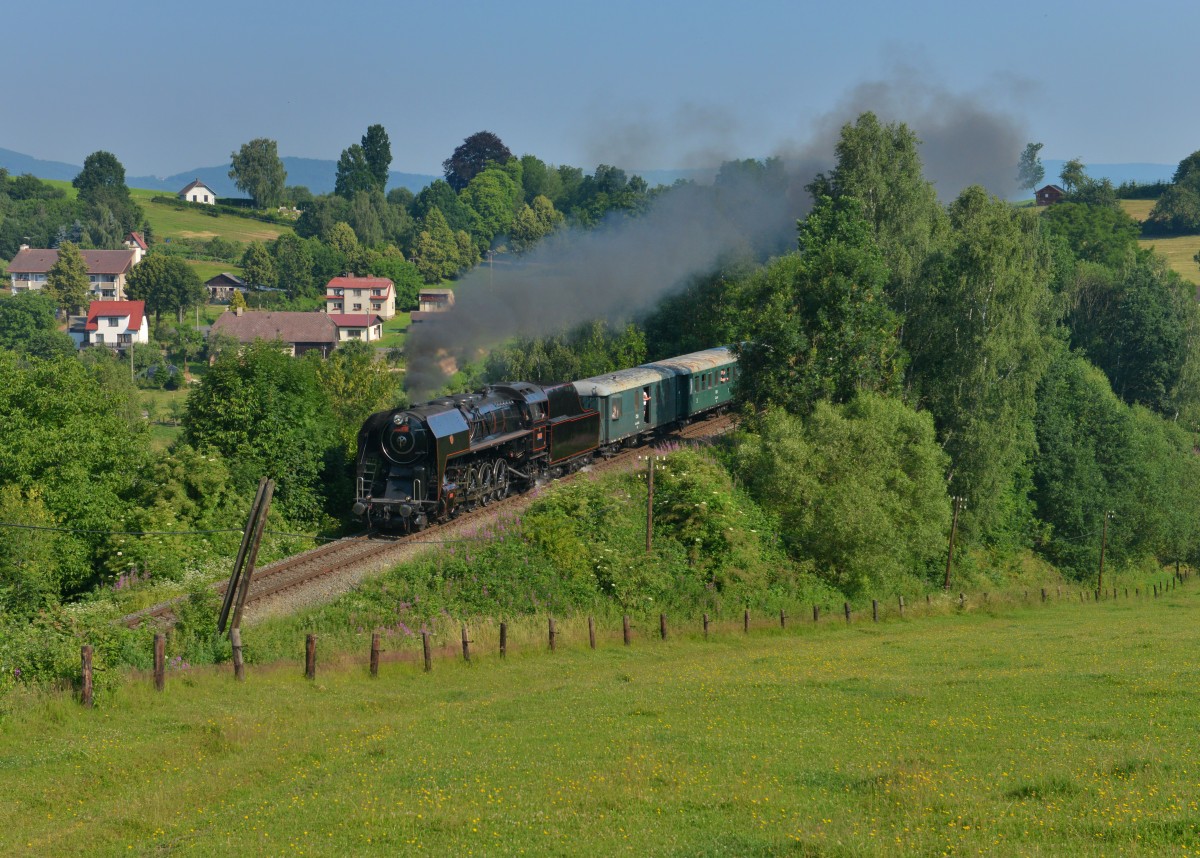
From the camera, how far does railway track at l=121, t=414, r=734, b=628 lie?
29828mm

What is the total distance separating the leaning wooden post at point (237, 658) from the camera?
2494cm

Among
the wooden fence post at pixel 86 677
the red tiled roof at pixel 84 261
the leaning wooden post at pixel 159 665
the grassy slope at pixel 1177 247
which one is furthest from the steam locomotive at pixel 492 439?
the red tiled roof at pixel 84 261

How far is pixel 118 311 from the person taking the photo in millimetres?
136750

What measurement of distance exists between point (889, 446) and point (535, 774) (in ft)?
109

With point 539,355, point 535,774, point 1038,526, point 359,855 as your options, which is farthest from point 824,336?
point 359,855

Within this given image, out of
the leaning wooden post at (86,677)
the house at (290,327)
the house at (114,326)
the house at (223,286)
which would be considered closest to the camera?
the leaning wooden post at (86,677)

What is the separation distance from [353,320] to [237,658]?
114418mm

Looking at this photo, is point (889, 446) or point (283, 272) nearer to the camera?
point (889, 446)

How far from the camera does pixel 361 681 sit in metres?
26.0

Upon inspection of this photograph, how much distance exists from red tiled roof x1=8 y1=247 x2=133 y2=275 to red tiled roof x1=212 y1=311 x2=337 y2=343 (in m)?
38.5

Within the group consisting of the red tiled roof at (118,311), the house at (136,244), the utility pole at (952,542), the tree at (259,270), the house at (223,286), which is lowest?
the utility pole at (952,542)

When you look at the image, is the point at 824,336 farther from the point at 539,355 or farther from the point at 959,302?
the point at 539,355

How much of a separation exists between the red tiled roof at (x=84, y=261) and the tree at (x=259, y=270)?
16995 mm

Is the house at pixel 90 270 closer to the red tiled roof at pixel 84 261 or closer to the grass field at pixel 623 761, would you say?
the red tiled roof at pixel 84 261
